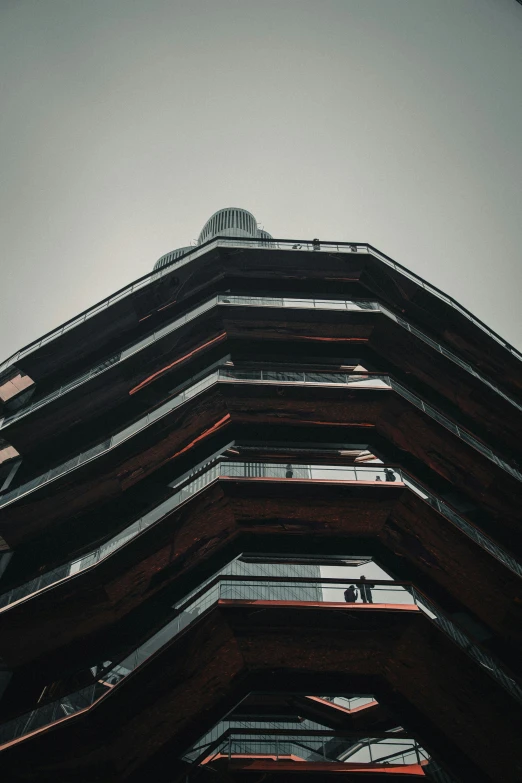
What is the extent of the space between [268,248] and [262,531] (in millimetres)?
10163

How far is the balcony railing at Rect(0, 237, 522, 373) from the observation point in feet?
62.9

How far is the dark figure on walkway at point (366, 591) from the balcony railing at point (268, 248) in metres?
11.1

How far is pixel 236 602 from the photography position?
11.4 meters

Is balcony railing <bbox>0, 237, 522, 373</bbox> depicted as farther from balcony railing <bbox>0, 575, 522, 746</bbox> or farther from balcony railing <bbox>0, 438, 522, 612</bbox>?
balcony railing <bbox>0, 575, 522, 746</bbox>

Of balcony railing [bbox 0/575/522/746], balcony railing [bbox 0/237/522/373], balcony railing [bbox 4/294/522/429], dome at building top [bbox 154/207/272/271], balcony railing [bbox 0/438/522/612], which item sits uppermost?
dome at building top [bbox 154/207/272/271]

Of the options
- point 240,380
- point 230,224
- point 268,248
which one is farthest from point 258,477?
point 230,224

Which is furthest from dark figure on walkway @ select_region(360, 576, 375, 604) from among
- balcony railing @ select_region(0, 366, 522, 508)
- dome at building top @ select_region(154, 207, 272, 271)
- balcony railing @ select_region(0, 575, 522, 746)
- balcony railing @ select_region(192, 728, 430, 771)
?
dome at building top @ select_region(154, 207, 272, 271)

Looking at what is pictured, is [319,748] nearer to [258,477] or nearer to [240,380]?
[258,477]

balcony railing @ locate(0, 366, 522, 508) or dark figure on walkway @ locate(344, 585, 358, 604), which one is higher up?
balcony railing @ locate(0, 366, 522, 508)

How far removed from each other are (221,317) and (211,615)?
30.7ft

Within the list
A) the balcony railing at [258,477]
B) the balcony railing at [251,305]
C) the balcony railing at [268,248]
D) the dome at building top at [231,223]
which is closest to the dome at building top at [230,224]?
the dome at building top at [231,223]

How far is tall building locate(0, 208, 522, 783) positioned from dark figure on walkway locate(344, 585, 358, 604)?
0.05 metres

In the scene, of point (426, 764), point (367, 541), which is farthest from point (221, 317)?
point (426, 764)

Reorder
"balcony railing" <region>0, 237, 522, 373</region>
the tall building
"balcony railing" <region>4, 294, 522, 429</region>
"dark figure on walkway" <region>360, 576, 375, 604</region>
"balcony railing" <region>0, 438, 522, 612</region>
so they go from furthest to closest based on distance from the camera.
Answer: "balcony railing" <region>0, 237, 522, 373</region> < "balcony railing" <region>4, 294, 522, 429</region> < "balcony railing" <region>0, 438, 522, 612</region> < "dark figure on walkway" <region>360, 576, 375, 604</region> < the tall building
